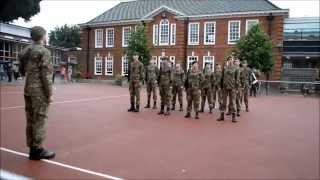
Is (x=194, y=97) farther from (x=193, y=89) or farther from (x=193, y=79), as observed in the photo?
(x=193, y=79)

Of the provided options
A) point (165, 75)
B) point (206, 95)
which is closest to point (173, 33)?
point (206, 95)

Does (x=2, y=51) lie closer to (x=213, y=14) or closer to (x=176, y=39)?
(x=176, y=39)

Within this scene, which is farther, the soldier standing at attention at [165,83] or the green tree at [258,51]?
the green tree at [258,51]

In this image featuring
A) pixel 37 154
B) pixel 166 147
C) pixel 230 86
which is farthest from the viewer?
pixel 230 86

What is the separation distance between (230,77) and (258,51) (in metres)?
18.3

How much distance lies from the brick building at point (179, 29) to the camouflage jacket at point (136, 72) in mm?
23807

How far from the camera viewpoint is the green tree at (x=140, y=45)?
37094mm

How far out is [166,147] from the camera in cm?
799

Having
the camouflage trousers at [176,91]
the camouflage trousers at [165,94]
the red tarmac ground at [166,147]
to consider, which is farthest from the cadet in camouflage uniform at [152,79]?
the red tarmac ground at [166,147]

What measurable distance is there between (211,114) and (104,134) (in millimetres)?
5758

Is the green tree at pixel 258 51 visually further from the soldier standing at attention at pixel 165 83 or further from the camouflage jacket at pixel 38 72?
the camouflage jacket at pixel 38 72

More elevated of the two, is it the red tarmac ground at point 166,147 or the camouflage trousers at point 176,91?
the camouflage trousers at point 176,91

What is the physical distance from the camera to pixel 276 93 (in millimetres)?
28578

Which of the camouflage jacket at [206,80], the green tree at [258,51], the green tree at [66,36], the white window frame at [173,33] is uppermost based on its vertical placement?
the green tree at [66,36]
